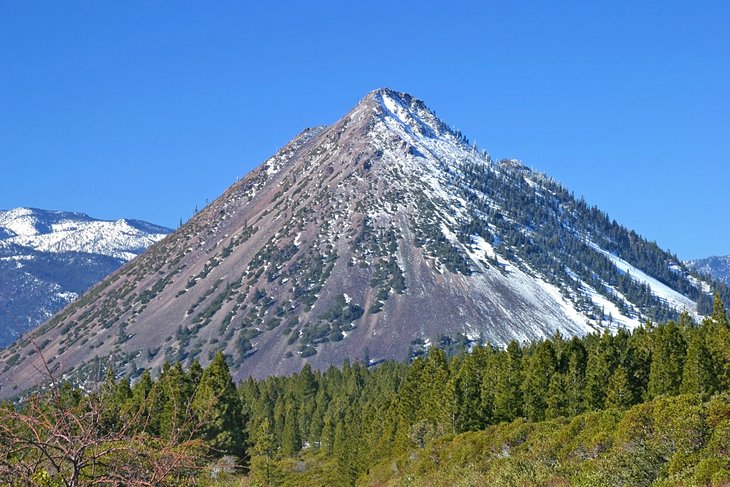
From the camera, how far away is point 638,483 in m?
31.7

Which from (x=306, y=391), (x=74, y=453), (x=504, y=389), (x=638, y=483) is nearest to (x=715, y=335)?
(x=504, y=389)

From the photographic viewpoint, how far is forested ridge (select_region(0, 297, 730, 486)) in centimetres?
1233

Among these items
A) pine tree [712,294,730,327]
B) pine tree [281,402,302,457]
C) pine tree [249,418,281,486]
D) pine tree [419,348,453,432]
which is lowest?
pine tree [249,418,281,486]

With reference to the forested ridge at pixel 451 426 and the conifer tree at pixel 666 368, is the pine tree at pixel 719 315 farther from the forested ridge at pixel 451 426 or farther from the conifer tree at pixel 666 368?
the conifer tree at pixel 666 368

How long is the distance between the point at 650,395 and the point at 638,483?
1999 inches

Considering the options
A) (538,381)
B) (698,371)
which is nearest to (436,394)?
(538,381)

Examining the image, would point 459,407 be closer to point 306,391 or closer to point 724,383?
point 724,383

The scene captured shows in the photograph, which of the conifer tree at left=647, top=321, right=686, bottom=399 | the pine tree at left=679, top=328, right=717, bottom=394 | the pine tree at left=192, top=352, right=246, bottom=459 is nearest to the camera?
the pine tree at left=192, top=352, right=246, bottom=459

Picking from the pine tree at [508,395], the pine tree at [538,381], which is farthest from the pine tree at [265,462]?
the pine tree at [538,381]

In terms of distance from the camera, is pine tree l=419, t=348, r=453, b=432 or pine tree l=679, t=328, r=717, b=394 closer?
pine tree l=679, t=328, r=717, b=394

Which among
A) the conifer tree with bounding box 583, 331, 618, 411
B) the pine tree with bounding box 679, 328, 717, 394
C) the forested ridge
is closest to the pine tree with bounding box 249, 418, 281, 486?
the forested ridge

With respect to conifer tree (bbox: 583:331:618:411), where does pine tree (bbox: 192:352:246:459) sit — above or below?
below

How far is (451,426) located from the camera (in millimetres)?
84375

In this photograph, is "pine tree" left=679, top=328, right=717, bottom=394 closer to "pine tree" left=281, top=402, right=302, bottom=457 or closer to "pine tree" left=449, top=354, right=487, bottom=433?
"pine tree" left=449, top=354, right=487, bottom=433
